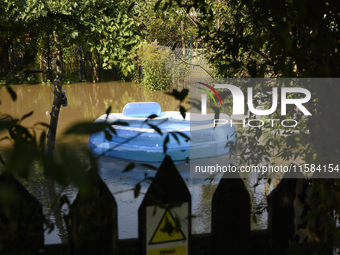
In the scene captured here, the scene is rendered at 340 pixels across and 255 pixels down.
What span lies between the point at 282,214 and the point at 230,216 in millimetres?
171

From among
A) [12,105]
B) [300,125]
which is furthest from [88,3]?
[12,105]

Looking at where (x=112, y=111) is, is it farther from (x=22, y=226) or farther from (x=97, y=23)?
(x=22, y=226)

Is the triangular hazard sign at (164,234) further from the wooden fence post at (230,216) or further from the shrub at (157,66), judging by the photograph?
the shrub at (157,66)

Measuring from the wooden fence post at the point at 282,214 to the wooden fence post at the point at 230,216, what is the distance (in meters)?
0.08

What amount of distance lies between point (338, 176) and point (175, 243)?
1.74 ft

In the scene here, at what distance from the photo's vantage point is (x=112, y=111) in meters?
11.6

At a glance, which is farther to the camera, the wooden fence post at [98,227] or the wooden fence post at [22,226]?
the wooden fence post at [98,227]

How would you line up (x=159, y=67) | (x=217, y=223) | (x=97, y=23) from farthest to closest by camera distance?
(x=159, y=67) → (x=97, y=23) → (x=217, y=223)

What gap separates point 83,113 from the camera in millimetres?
11461

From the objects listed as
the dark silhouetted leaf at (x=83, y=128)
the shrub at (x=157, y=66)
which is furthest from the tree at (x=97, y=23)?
the shrub at (x=157, y=66)

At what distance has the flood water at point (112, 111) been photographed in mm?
4180

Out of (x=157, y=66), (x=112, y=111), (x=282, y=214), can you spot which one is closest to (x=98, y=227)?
(x=282, y=214)

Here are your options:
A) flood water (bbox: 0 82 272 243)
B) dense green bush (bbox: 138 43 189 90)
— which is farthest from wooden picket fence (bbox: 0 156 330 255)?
dense green bush (bbox: 138 43 189 90)

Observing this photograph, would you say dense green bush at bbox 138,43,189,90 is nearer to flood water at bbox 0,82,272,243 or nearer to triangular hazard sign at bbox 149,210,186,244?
flood water at bbox 0,82,272,243
